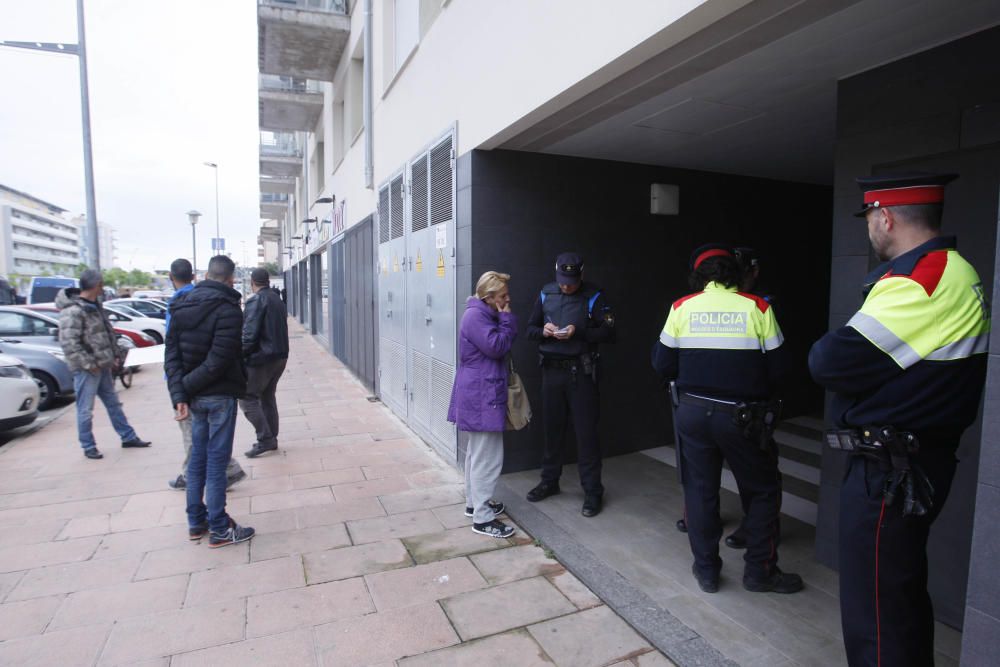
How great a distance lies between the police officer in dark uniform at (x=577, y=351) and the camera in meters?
4.46

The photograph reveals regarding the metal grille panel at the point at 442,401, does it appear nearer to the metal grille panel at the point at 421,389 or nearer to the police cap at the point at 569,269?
the metal grille panel at the point at 421,389

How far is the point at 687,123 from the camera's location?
4.40 m

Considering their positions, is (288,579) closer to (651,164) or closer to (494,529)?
(494,529)

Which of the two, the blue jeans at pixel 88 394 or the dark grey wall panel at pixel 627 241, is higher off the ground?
the dark grey wall panel at pixel 627 241

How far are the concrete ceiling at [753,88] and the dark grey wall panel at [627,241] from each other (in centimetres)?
29

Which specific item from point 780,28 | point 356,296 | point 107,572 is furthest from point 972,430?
point 356,296

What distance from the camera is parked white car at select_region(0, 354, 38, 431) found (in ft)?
23.0

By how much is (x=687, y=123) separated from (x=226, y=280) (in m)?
3.65

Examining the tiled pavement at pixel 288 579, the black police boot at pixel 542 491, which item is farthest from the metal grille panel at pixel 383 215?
the black police boot at pixel 542 491

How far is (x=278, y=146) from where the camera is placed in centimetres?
2341

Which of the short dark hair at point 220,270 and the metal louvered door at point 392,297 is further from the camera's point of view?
the metal louvered door at point 392,297

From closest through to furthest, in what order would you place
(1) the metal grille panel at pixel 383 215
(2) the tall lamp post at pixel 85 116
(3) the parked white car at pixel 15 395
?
(3) the parked white car at pixel 15 395 → (1) the metal grille panel at pixel 383 215 → (2) the tall lamp post at pixel 85 116

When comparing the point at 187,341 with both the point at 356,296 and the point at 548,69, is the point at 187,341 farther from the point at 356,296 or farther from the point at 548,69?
the point at 356,296

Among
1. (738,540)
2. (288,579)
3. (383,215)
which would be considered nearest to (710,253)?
(738,540)
